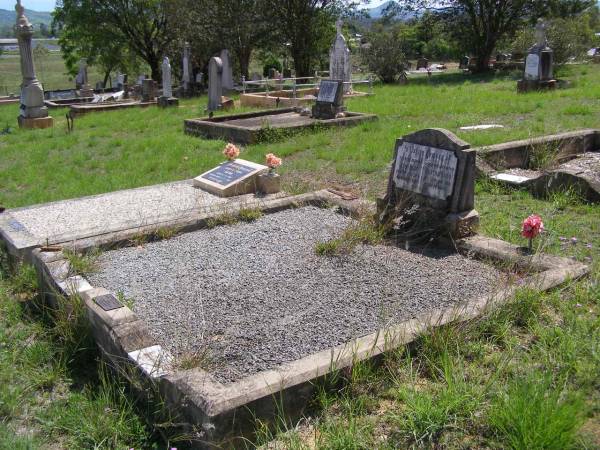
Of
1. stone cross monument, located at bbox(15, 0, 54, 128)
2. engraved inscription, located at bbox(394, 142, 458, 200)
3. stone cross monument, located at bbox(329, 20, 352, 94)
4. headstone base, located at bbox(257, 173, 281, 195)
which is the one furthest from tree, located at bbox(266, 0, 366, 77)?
engraved inscription, located at bbox(394, 142, 458, 200)

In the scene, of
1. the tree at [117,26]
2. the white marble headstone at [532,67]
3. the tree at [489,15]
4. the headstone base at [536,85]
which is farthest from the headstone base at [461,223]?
the tree at [117,26]

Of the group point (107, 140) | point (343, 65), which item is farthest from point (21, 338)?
point (343, 65)

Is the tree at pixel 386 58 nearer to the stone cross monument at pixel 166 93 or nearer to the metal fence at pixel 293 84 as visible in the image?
the metal fence at pixel 293 84

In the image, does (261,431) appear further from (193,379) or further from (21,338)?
(21,338)

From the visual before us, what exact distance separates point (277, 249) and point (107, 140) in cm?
844

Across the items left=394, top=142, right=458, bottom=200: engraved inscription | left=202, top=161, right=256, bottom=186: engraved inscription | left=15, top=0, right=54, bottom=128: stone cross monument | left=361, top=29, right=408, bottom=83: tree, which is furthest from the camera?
left=361, top=29, right=408, bottom=83: tree

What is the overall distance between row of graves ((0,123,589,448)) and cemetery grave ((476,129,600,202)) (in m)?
1.98

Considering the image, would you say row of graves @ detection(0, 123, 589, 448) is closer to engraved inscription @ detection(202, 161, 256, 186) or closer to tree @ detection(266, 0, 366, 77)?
engraved inscription @ detection(202, 161, 256, 186)

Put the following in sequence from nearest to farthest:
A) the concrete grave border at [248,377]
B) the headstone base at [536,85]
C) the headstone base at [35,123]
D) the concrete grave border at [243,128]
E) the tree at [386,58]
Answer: the concrete grave border at [248,377]
the concrete grave border at [243,128]
the headstone base at [35,123]
the headstone base at [536,85]
the tree at [386,58]

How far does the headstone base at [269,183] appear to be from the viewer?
294 inches

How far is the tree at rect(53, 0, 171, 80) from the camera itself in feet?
93.9

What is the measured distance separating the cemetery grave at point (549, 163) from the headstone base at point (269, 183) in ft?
8.34

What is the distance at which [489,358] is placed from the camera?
11.4 feet

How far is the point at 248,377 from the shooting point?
3174 mm
